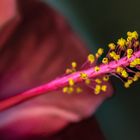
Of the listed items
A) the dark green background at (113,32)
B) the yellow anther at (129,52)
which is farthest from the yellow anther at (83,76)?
the dark green background at (113,32)

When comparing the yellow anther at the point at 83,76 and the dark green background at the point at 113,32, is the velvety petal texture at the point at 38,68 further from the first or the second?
the yellow anther at the point at 83,76

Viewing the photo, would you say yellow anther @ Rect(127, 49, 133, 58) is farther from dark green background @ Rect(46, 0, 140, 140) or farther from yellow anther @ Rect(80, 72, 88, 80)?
dark green background @ Rect(46, 0, 140, 140)

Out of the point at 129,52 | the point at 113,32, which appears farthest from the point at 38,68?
the point at 129,52

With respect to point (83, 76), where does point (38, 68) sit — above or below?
above

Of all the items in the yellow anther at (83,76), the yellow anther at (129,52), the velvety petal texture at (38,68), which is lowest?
the yellow anther at (129,52)

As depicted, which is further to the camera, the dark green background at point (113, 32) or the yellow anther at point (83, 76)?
the dark green background at point (113, 32)

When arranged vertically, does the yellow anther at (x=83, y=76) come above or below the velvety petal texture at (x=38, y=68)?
below

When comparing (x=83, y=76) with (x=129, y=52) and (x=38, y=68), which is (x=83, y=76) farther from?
(x=38, y=68)
